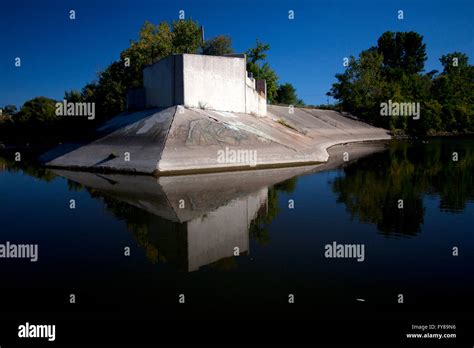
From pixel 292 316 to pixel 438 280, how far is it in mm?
3454

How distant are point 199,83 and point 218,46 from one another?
39.2 metres

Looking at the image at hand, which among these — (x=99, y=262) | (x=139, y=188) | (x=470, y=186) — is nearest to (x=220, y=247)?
(x=99, y=262)

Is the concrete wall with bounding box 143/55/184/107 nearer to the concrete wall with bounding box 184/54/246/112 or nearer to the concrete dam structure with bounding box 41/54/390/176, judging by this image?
the concrete dam structure with bounding box 41/54/390/176

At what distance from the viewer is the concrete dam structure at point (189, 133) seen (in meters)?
23.6

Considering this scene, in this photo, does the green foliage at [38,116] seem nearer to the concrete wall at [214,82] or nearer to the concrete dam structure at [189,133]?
the concrete dam structure at [189,133]

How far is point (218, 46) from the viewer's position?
68062mm

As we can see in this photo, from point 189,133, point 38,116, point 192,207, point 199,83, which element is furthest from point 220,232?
point 38,116

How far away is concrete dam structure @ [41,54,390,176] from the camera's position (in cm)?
2356

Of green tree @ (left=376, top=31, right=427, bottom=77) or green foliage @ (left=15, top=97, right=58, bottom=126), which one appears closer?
green foliage @ (left=15, top=97, right=58, bottom=126)

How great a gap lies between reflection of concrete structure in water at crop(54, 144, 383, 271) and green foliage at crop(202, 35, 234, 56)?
50.4m

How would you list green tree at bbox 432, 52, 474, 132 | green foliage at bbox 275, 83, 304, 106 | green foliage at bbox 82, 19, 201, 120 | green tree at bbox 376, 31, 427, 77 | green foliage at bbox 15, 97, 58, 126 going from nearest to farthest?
1. green foliage at bbox 82, 19, 201, 120
2. green foliage at bbox 15, 97, 58, 126
3. green tree at bbox 432, 52, 474, 132
4. green foliage at bbox 275, 83, 304, 106
5. green tree at bbox 376, 31, 427, 77

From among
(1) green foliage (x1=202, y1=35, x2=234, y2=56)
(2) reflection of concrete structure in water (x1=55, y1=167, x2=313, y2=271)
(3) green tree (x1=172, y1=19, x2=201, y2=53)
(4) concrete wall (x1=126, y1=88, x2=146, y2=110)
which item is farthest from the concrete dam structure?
(1) green foliage (x1=202, y1=35, x2=234, y2=56)

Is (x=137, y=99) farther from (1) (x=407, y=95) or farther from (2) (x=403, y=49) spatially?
(2) (x=403, y=49)

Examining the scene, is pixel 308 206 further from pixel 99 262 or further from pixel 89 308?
pixel 89 308
